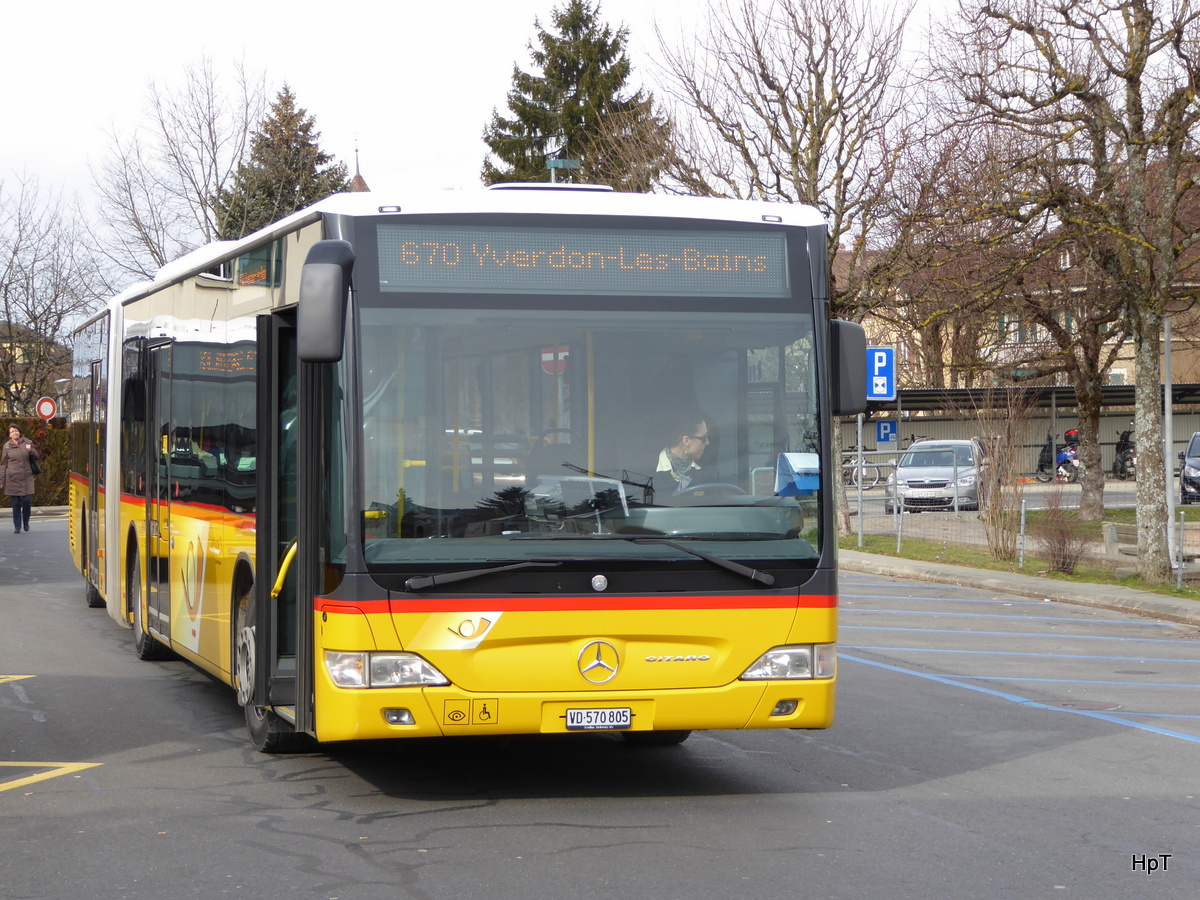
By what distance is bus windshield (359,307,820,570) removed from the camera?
6.48 metres

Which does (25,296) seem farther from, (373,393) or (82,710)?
(373,393)

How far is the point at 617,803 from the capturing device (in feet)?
22.6

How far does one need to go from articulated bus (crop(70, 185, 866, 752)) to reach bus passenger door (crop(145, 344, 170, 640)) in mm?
3320

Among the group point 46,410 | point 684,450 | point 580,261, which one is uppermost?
point 46,410

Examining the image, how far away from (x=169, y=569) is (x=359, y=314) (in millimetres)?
4429

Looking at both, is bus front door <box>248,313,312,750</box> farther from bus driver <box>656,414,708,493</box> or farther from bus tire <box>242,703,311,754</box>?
bus driver <box>656,414,708,493</box>

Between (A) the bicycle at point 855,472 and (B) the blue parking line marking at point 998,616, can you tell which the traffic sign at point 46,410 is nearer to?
(A) the bicycle at point 855,472

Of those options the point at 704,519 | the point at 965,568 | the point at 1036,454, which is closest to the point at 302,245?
the point at 704,519

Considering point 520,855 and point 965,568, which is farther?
point 965,568

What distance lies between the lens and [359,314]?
6.52 m

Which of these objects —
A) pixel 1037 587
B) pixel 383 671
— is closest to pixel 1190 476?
pixel 1037 587

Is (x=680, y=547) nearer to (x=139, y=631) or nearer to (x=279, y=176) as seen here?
(x=139, y=631)

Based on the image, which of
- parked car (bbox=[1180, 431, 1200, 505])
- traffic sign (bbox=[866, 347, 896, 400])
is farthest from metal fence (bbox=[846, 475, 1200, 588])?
parked car (bbox=[1180, 431, 1200, 505])

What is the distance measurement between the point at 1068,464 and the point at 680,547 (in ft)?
131
